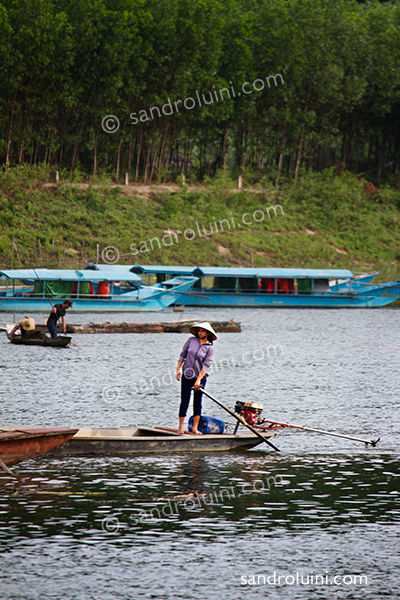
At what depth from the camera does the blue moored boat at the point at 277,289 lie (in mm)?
46656

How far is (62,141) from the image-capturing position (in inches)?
2313

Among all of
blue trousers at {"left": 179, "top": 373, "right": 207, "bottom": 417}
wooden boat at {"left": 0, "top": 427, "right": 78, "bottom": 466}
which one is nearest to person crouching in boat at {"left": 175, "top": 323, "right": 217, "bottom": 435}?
blue trousers at {"left": 179, "top": 373, "right": 207, "bottom": 417}

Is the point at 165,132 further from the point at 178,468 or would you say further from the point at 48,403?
the point at 178,468

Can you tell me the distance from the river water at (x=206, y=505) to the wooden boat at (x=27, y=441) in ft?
1.21

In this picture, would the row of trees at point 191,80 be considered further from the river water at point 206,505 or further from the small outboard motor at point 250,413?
the small outboard motor at point 250,413

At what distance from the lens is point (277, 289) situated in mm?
47969

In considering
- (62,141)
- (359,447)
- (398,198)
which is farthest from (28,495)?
(398,198)

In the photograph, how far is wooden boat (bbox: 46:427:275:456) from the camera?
13242mm

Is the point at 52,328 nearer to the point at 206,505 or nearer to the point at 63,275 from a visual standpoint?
the point at 63,275

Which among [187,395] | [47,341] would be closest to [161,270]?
[47,341]

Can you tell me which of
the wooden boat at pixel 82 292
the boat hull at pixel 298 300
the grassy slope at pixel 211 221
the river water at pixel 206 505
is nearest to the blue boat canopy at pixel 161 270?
the boat hull at pixel 298 300
